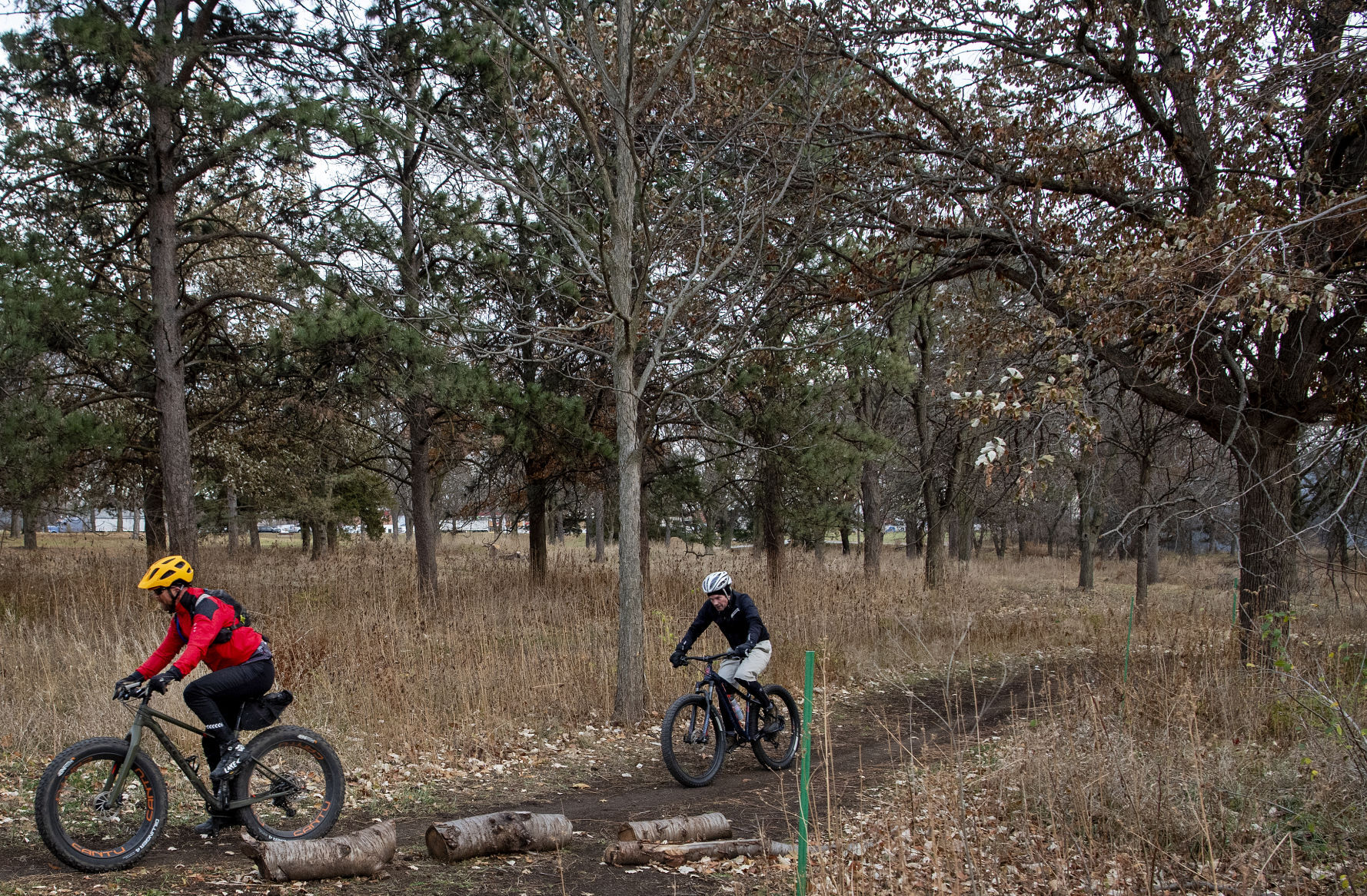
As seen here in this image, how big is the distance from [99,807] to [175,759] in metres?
0.52

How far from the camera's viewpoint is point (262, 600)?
1330cm

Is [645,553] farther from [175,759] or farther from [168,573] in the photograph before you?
[168,573]

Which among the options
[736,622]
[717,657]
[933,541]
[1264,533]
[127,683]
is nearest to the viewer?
[127,683]

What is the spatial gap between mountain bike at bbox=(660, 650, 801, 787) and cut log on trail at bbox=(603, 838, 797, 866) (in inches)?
62.4

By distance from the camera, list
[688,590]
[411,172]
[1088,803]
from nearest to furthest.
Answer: [1088,803] → [411,172] → [688,590]

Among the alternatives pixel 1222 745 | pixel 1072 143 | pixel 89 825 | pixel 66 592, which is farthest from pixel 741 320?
pixel 66 592

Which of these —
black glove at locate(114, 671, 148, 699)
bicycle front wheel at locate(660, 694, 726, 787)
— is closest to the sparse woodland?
bicycle front wheel at locate(660, 694, 726, 787)

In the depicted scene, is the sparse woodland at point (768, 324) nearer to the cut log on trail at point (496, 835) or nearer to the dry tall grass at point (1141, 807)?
the dry tall grass at point (1141, 807)

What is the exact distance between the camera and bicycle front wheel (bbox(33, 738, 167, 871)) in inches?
189

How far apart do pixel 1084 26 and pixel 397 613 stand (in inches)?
440

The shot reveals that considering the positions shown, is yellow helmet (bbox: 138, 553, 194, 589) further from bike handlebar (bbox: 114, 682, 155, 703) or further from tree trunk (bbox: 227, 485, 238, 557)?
tree trunk (bbox: 227, 485, 238, 557)

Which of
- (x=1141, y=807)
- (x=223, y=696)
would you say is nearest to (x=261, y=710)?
(x=223, y=696)

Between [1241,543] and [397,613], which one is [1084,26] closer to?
[1241,543]

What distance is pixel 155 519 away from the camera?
17.8 metres
